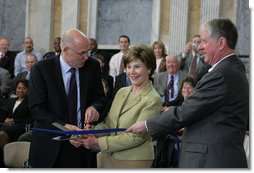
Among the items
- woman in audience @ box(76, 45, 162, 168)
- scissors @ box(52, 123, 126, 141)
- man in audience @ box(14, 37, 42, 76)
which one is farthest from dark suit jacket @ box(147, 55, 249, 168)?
man in audience @ box(14, 37, 42, 76)

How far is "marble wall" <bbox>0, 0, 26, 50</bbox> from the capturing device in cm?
894

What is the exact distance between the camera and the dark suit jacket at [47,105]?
12.6ft

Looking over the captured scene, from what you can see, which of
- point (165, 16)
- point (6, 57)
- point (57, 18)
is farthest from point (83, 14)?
point (6, 57)

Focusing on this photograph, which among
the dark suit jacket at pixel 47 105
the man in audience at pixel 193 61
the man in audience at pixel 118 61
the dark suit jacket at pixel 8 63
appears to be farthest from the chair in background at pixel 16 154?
the dark suit jacket at pixel 8 63

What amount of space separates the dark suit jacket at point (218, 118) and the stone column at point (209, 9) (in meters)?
4.81

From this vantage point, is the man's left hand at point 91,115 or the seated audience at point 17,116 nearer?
the man's left hand at point 91,115

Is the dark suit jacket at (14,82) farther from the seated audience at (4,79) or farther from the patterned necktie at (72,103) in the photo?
the patterned necktie at (72,103)

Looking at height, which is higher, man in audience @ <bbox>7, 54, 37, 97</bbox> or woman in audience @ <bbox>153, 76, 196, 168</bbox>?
man in audience @ <bbox>7, 54, 37, 97</bbox>

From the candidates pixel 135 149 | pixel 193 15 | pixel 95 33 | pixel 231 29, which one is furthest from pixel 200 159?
pixel 95 33

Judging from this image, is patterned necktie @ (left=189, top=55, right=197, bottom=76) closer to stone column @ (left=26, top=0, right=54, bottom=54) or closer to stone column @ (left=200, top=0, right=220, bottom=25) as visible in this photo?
stone column @ (left=200, top=0, right=220, bottom=25)

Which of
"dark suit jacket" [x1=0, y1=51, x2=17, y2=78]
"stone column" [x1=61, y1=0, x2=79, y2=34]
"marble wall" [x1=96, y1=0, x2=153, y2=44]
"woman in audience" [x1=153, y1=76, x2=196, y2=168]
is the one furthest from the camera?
"stone column" [x1=61, y1=0, x2=79, y2=34]

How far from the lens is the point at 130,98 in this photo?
387cm

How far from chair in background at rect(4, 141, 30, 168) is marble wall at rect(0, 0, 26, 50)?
4020mm

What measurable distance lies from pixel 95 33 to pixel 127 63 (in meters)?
5.65
